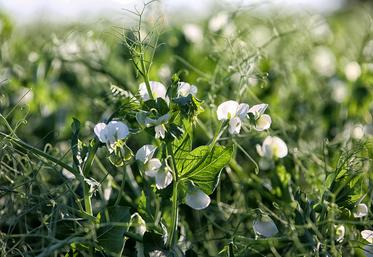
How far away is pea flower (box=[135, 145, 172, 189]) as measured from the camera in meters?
0.81

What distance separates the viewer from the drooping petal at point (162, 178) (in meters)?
0.81

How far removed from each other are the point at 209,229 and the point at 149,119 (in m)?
0.32

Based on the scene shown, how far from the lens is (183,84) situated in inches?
33.4

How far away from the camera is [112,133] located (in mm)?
801

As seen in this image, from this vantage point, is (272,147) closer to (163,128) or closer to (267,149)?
(267,149)

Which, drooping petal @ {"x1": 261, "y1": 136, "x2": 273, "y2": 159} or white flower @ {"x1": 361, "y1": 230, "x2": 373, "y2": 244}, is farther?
drooping petal @ {"x1": 261, "y1": 136, "x2": 273, "y2": 159}

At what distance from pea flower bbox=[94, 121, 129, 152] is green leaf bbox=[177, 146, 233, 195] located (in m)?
0.09

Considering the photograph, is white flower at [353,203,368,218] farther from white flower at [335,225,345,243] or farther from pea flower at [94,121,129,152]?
pea flower at [94,121,129,152]

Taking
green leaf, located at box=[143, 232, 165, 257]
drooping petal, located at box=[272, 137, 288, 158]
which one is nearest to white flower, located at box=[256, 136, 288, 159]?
drooping petal, located at box=[272, 137, 288, 158]

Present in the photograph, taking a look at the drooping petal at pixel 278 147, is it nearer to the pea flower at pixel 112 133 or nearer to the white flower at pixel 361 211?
the white flower at pixel 361 211

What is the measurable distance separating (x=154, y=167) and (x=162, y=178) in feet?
0.06

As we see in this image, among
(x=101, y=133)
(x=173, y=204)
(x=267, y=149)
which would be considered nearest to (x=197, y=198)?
(x=173, y=204)

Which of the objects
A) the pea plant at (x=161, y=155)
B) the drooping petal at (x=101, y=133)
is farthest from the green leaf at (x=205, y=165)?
the drooping petal at (x=101, y=133)

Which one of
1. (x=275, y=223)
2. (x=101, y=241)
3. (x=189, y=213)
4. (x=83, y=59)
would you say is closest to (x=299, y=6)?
(x=83, y=59)
